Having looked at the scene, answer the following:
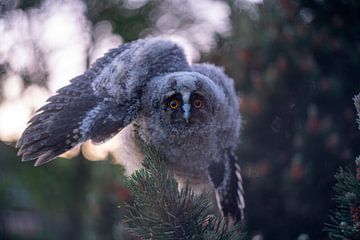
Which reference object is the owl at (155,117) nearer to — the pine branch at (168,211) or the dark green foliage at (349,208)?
the pine branch at (168,211)

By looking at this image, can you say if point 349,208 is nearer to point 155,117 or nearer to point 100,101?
point 155,117

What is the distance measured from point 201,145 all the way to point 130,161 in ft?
1.72

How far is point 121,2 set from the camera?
323 inches

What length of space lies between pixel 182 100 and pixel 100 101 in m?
0.54

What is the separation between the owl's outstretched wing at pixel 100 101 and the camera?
3109mm

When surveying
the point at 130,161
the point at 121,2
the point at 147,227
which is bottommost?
the point at 121,2

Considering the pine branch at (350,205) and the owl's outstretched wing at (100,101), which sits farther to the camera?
the owl's outstretched wing at (100,101)

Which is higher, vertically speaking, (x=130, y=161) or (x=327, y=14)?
(x=327, y=14)

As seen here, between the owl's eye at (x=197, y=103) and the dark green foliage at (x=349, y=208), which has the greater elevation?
the dark green foliage at (x=349, y=208)

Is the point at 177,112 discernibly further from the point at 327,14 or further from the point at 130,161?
the point at 327,14

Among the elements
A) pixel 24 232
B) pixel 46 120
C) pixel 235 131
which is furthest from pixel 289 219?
pixel 24 232

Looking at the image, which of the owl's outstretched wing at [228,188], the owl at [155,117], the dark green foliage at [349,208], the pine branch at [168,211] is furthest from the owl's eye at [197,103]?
the dark green foliage at [349,208]

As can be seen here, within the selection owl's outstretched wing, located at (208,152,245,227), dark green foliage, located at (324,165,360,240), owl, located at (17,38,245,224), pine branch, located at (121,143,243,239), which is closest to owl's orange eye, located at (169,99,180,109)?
owl, located at (17,38,245,224)

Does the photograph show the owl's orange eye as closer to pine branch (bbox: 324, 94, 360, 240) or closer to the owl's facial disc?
the owl's facial disc
